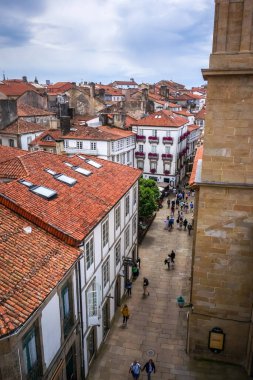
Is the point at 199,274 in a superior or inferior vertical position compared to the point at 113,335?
superior

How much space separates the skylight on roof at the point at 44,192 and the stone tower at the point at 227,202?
747 cm

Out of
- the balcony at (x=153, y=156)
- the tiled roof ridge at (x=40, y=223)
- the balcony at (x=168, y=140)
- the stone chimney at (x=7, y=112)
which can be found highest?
the stone chimney at (x=7, y=112)

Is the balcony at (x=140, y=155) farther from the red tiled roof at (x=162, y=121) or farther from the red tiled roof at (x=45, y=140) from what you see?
the red tiled roof at (x=45, y=140)

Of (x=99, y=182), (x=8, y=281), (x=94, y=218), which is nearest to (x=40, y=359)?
(x=8, y=281)

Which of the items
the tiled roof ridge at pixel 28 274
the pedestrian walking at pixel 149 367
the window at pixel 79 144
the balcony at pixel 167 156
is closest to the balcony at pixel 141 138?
the balcony at pixel 167 156

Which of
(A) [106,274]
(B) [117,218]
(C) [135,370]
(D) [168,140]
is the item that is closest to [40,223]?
(A) [106,274]

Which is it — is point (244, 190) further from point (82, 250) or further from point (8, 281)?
point (8, 281)

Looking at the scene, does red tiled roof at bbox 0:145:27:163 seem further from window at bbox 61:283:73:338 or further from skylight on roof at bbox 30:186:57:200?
window at bbox 61:283:73:338

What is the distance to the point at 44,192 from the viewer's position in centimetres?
1755

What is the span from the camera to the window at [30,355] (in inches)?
426

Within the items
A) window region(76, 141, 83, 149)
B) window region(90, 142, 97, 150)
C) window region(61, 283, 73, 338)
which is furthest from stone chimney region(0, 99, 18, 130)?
window region(61, 283, 73, 338)

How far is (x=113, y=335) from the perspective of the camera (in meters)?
20.8

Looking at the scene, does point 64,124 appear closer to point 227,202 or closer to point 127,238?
point 127,238

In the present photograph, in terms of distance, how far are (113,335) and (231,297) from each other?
8157 millimetres
